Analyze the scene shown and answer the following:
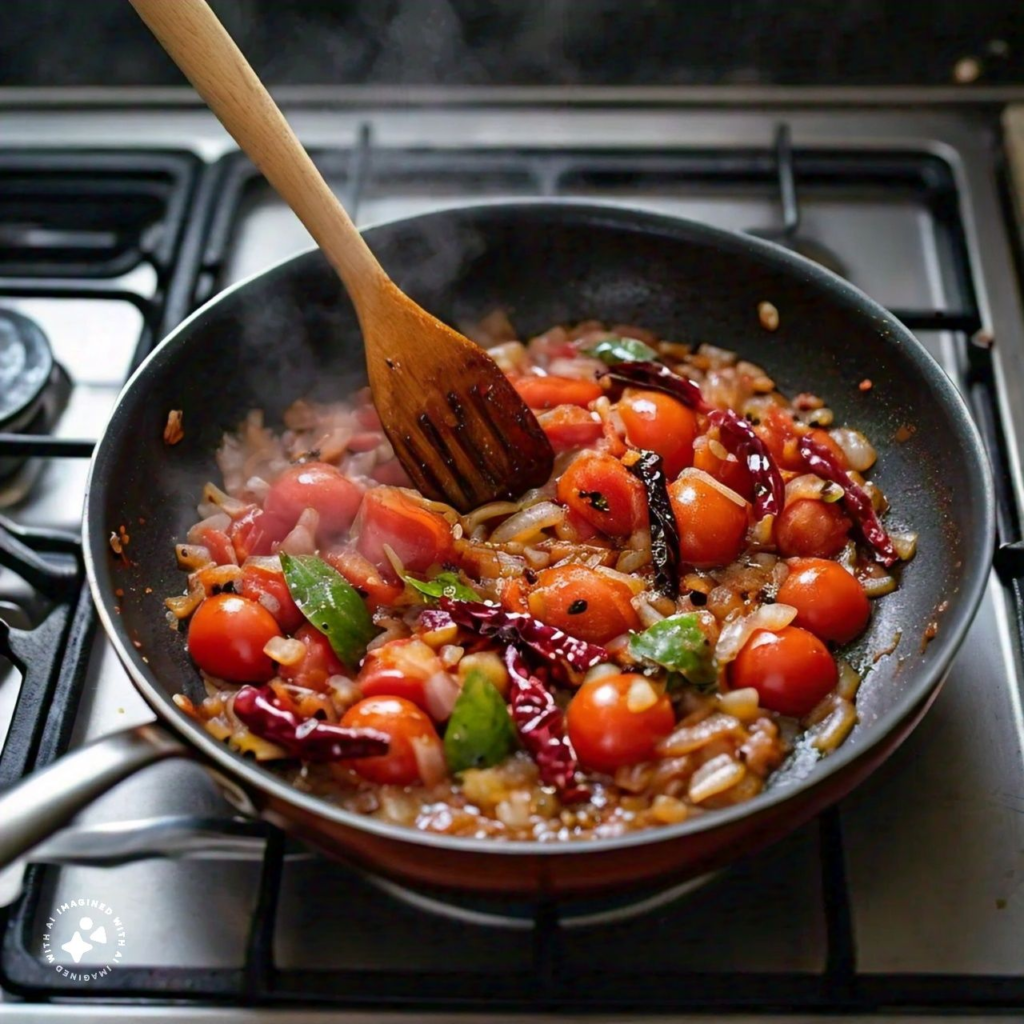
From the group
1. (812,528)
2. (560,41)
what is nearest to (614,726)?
(812,528)

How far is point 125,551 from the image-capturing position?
1861 mm

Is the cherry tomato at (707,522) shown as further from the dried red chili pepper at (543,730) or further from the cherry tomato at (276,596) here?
the cherry tomato at (276,596)

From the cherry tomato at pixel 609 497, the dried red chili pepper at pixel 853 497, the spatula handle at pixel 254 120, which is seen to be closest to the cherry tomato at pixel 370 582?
the cherry tomato at pixel 609 497

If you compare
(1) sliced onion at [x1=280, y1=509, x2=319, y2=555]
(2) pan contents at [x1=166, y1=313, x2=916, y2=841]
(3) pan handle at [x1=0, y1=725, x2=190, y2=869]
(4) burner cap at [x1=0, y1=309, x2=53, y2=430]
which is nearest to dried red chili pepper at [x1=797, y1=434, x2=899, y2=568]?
(2) pan contents at [x1=166, y1=313, x2=916, y2=841]

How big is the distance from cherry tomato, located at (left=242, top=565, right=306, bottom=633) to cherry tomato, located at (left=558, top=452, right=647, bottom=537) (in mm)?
508

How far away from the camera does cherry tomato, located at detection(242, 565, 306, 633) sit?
184cm

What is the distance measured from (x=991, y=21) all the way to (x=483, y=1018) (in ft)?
8.14

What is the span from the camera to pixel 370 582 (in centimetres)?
186

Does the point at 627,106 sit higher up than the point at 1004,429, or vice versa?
the point at 627,106

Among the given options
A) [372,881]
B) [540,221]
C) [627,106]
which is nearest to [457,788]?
[372,881]

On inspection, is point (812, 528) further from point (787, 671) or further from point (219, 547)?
point (219, 547)

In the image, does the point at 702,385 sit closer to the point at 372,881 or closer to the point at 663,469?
the point at 663,469

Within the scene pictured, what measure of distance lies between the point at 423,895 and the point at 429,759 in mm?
215

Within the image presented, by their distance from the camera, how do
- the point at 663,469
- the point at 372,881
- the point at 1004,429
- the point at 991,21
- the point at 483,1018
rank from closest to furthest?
the point at 483,1018 < the point at 372,881 < the point at 663,469 < the point at 1004,429 < the point at 991,21
